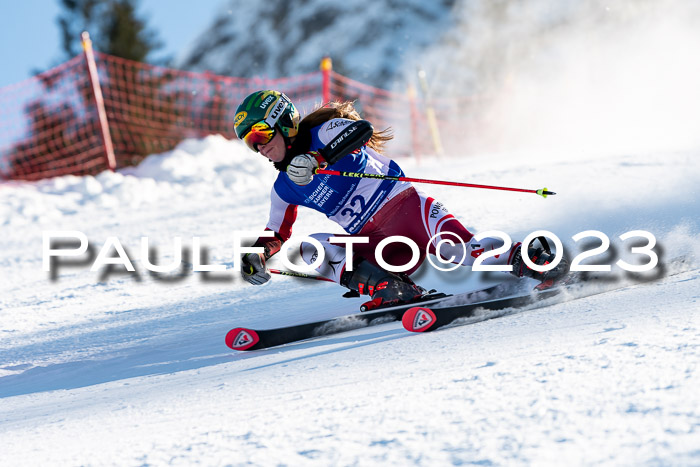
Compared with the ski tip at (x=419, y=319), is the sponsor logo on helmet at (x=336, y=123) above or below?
above

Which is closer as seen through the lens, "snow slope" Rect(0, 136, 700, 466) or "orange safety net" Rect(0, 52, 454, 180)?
"snow slope" Rect(0, 136, 700, 466)

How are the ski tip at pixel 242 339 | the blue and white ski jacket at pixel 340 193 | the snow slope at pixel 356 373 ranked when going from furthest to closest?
1. the blue and white ski jacket at pixel 340 193
2. the ski tip at pixel 242 339
3. the snow slope at pixel 356 373

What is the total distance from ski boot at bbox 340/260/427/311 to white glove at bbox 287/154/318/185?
18.4 inches

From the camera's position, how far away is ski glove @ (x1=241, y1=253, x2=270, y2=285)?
3453 millimetres

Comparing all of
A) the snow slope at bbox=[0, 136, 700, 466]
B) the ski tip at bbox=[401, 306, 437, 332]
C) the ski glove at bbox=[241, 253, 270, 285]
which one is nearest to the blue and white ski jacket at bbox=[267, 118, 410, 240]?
the ski glove at bbox=[241, 253, 270, 285]

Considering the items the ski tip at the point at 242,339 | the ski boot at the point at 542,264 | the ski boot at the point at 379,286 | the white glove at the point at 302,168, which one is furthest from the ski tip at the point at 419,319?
the white glove at the point at 302,168

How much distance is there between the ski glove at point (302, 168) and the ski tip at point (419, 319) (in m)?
0.82

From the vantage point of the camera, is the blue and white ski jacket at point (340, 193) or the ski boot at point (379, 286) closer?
the ski boot at point (379, 286)

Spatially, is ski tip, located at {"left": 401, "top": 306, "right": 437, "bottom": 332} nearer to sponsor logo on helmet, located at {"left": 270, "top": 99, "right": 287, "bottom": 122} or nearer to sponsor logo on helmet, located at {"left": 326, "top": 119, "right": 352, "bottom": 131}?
sponsor logo on helmet, located at {"left": 326, "top": 119, "right": 352, "bottom": 131}

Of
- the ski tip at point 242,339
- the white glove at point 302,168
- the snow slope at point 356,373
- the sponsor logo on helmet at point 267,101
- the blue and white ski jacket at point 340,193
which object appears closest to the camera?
the snow slope at point 356,373

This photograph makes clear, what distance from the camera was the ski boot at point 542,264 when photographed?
317 centimetres

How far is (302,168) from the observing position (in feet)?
10.8

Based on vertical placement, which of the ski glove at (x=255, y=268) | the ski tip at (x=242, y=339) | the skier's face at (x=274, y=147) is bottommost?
the ski tip at (x=242, y=339)

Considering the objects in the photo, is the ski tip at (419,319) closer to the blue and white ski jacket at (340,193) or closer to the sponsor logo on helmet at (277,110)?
the blue and white ski jacket at (340,193)
